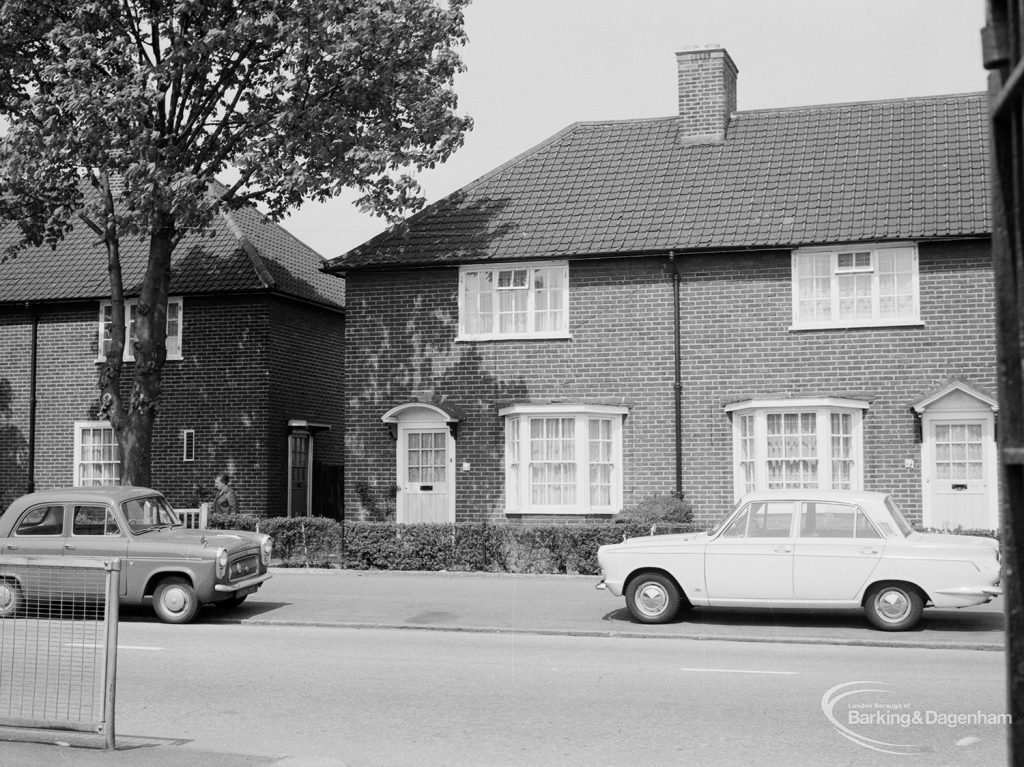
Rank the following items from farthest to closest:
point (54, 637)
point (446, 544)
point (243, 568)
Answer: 1. point (446, 544)
2. point (243, 568)
3. point (54, 637)

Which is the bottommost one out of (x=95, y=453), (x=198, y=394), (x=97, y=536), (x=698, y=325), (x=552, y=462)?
(x=97, y=536)

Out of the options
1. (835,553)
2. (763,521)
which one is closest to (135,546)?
(763,521)

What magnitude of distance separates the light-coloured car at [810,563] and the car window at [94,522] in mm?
6050

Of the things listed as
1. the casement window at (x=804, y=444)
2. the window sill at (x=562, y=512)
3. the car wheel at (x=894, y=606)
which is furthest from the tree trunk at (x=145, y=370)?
the car wheel at (x=894, y=606)

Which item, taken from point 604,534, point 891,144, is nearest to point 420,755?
point 604,534

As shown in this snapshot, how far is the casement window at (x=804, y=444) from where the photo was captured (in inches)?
826

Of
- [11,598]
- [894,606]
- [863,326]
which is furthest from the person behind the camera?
[863,326]

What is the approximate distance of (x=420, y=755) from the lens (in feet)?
24.4

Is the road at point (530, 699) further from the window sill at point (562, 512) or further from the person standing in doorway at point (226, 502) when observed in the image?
the person standing in doorway at point (226, 502)

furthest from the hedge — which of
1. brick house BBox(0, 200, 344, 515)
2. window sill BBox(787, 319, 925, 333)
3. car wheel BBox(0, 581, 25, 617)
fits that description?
car wheel BBox(0, 581, 25, 617)

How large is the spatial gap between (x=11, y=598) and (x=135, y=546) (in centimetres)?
574

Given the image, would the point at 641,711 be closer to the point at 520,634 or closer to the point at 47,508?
the point at 520,634

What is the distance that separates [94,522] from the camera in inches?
570

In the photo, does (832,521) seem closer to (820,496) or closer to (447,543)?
(820,496)
